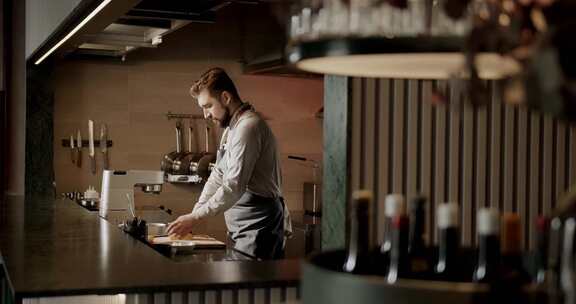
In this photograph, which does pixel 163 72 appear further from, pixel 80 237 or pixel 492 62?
pixel 492 62

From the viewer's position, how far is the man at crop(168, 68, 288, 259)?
4.33 metres

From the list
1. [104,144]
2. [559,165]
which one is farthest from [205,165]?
[559,165]

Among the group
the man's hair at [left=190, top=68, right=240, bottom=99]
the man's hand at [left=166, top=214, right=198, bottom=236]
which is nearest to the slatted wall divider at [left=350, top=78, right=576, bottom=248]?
the man's hand at [left=166, top=214, right=198, bottom=236]

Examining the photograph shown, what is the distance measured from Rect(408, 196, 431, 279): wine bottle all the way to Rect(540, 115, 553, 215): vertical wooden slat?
1.49m

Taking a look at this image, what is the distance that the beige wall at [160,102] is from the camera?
22.6ft

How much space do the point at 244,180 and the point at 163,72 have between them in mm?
2993

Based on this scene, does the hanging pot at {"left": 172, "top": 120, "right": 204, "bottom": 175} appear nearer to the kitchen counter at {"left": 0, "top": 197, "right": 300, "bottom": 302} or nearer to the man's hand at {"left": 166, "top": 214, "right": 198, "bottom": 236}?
the man's hand at {"left": 166, "top": 214, "right": 198, "bottom": 236}

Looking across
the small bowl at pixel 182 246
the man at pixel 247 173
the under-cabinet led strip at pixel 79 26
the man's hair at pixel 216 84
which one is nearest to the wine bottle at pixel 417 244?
the under-cabinet led strip at pixel 79 26

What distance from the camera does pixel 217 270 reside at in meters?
2.62

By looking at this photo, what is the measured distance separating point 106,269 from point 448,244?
1.62m

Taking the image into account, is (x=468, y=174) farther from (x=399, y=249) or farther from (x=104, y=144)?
(x=104, y=144)

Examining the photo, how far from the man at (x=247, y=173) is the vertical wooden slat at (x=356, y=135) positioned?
182 cm

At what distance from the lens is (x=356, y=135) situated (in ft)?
8.11

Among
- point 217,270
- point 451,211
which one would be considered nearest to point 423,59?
point 451,211
